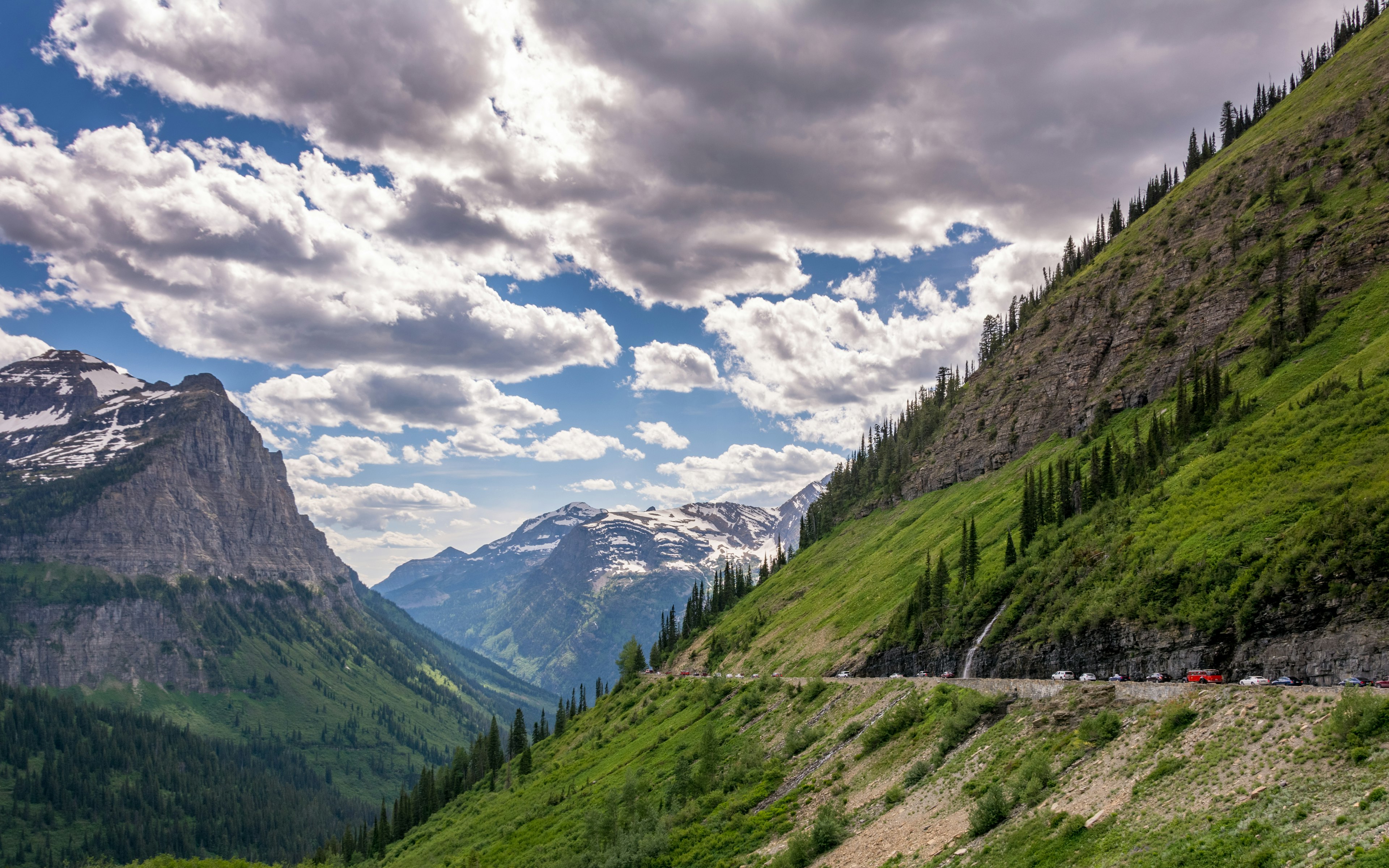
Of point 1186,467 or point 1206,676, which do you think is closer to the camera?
point 1206,676

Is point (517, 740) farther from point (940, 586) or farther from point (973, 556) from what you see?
point (973, 556)

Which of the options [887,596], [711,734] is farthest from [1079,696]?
[887,596]

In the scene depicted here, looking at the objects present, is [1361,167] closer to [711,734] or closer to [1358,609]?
[1358,609]

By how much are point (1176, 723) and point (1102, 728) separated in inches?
135

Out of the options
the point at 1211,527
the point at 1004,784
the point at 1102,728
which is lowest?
the point at 1004,784

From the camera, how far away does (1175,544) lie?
63.0 metres

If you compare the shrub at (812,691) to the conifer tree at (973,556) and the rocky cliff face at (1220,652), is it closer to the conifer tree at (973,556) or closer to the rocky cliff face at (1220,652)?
the rocky cliff face at (1220,652)

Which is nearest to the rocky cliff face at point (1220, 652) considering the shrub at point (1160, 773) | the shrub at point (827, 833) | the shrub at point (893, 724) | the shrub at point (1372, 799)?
the shrub at point (893, 724)

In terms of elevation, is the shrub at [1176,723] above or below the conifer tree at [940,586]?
below

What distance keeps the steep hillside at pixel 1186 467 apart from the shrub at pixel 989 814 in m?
23.9

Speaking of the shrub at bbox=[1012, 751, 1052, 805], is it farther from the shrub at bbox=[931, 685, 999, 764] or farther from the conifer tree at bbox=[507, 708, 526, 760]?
the conifer tree at bbox=[507, 708, 526, 760]

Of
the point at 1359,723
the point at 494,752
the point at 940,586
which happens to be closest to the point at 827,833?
the point at 1359,723

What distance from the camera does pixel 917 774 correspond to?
4391cm

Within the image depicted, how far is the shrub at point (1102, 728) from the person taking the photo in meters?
35.6
